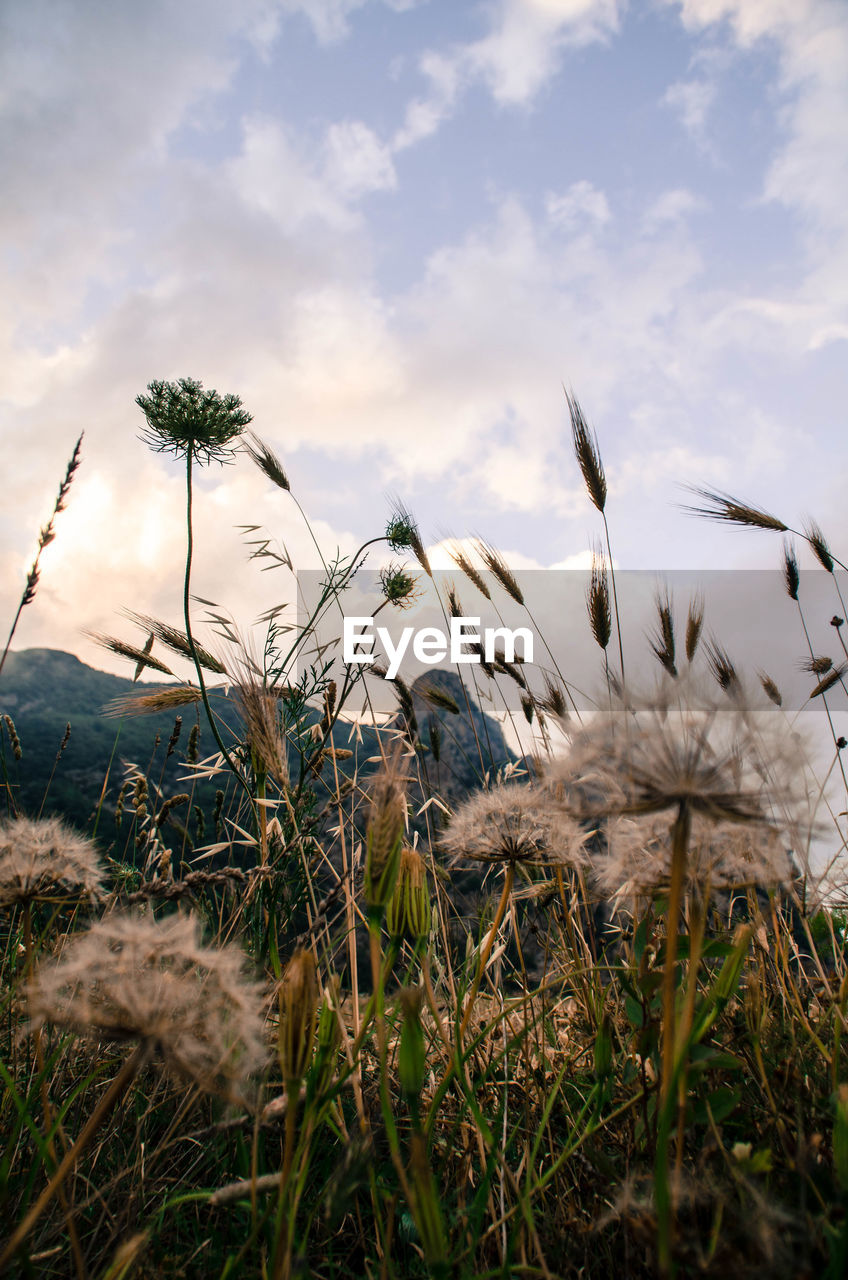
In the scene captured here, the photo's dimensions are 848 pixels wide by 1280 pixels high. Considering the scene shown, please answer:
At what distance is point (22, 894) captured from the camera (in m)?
1.20

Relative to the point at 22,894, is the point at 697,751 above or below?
above

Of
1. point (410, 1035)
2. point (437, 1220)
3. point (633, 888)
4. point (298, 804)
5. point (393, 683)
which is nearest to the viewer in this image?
point (437, 1220)

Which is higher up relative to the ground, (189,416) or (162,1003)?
(189,416)

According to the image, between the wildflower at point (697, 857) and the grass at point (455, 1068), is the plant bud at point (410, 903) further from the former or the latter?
the wildflower at point (697, 857)

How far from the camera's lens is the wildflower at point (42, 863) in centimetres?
121

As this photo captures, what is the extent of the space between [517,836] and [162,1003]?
84 centimetres

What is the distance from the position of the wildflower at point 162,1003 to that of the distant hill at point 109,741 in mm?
813

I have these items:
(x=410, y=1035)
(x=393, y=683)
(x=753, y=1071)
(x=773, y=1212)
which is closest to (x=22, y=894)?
(x=410, y=1035)

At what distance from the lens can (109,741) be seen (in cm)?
2102

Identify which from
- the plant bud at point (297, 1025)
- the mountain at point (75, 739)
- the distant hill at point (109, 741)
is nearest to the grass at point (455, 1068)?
the plant bud at point (297, 1025)

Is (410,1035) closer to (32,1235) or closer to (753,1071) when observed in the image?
(32,1235)

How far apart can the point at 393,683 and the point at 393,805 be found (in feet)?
7.52

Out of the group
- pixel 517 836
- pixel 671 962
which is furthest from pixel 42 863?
pixel 671 962

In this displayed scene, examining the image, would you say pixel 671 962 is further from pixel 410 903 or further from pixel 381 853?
pixel 410 903
